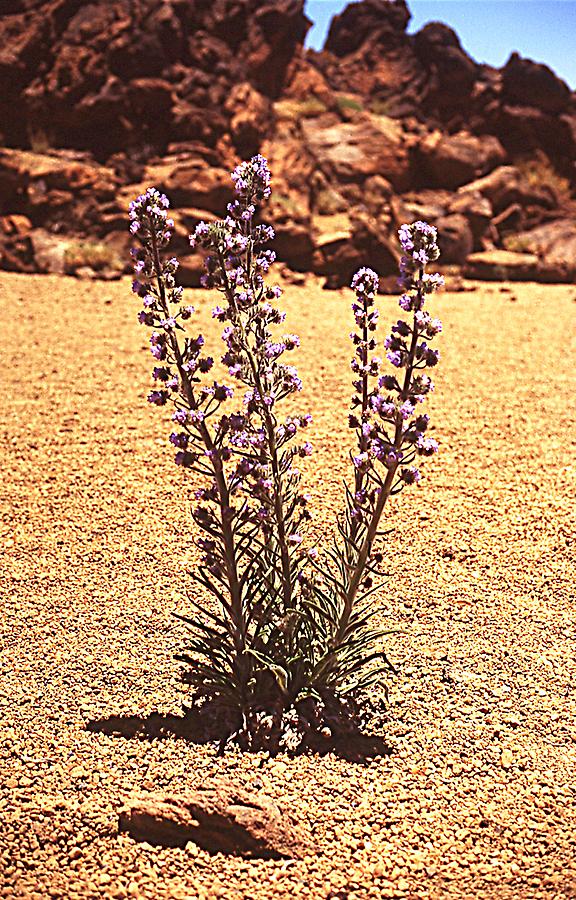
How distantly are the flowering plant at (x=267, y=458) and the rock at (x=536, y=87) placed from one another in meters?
20.4

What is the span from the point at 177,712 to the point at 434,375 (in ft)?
17.1

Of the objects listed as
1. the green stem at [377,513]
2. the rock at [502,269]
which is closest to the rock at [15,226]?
the rock at [502,269]

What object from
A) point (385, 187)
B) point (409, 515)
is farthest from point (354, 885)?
point (385, 187)

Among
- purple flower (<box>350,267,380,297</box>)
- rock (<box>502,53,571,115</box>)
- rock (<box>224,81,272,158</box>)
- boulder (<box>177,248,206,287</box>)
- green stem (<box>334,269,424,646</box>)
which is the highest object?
rock (<box>502,53,571,115</box>)

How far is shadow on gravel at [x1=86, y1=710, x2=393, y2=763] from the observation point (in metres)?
3.62

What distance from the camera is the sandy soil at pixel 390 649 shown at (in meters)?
3.09

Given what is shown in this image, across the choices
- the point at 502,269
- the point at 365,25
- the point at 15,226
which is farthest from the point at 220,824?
the point at 365,25

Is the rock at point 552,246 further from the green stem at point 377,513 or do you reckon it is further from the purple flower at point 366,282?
the green stem at point 377,513

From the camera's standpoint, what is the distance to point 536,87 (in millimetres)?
21266

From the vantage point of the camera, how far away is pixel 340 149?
17.6 metres

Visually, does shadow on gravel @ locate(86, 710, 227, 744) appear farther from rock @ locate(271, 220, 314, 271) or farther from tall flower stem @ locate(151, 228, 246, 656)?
rock @ locate(271, 220, 314, 271)

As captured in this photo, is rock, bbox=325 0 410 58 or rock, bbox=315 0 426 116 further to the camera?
rock, bbox=325 0 410 58

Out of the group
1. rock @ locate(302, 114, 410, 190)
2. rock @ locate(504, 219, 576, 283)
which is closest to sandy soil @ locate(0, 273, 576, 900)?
rock @ locate(504, 219, 576, 283)

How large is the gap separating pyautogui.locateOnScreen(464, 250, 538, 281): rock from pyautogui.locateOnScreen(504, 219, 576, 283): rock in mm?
176
